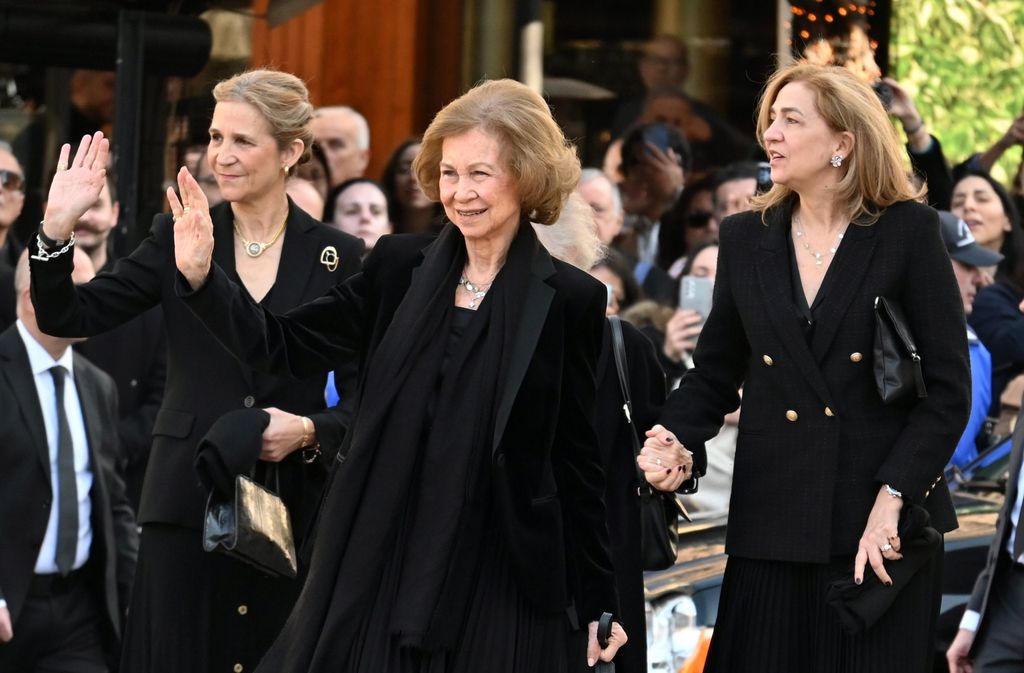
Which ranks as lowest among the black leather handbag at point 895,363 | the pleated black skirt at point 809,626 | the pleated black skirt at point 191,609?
the pleated black skirt at point 191,609

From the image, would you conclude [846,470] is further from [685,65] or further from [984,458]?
[685,65]

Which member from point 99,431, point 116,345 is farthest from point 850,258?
point 116,345

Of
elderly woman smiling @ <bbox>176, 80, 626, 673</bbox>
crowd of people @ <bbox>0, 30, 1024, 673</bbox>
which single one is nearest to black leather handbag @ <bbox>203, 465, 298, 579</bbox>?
crowd of people @ <bbox>0, 30, 1024, 673</bbox>

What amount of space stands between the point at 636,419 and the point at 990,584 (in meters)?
1.16

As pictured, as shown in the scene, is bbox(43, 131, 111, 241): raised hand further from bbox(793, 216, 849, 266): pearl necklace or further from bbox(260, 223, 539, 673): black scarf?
bbox(793, 216, 849, 266): pearl necklace

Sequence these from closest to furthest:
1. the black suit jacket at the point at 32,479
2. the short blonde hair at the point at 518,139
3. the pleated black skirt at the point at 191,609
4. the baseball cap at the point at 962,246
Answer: the short blonde hair at the point at 518,139 < the pleated black skirt at the point at 191,609 < the black suit jacket at the point at 32,479 < the baseball cap at the point at 962,246

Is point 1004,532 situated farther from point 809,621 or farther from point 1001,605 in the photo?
point 809,621

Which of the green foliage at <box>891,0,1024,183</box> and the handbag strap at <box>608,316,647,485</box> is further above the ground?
the green foliage at <box>891,0,1024,183</box>

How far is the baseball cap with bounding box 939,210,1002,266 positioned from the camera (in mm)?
8695

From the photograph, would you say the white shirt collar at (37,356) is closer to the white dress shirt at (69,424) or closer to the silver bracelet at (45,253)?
the white dress shirt at (69,424)

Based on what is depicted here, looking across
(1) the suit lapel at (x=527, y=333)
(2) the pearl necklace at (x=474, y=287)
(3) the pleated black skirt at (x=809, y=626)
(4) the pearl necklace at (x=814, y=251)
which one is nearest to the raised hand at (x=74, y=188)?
(2) the pearl necklace at (x=474, y=287)

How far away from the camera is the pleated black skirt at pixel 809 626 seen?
4.73 meters

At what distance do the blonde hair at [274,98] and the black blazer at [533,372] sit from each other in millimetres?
1048

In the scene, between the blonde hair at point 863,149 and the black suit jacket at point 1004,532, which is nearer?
the blonde hair at point 863,149
